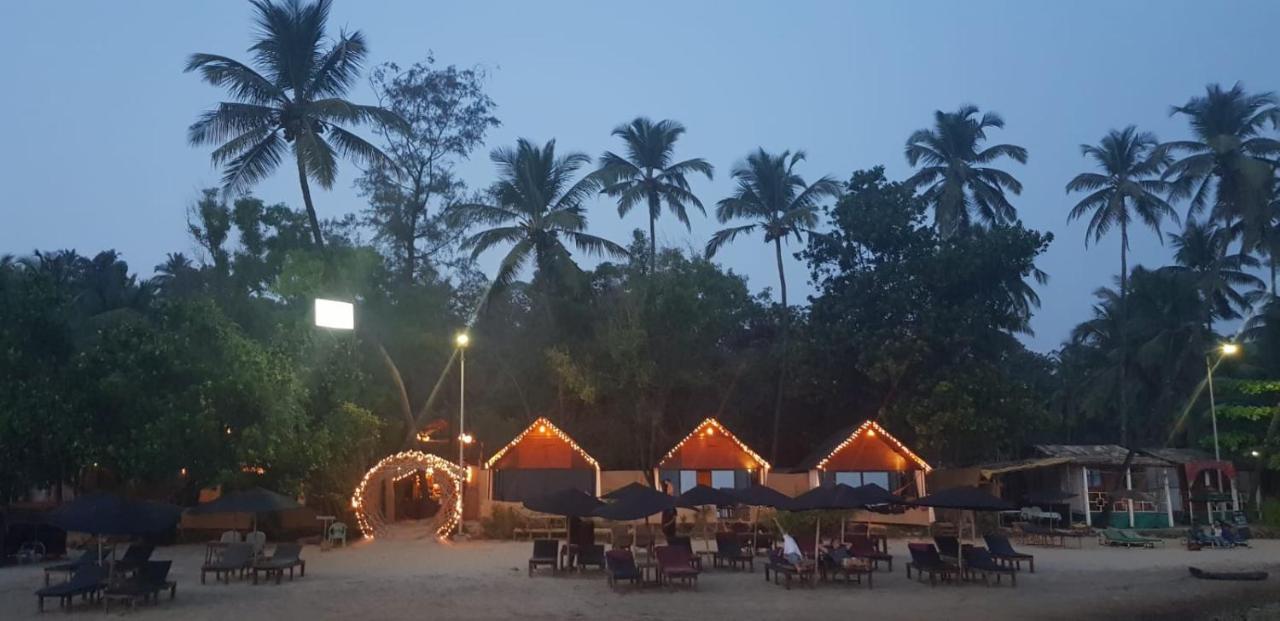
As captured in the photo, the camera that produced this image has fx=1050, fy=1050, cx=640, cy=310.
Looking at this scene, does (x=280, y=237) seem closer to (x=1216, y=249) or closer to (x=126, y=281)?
(x=126, y=281)

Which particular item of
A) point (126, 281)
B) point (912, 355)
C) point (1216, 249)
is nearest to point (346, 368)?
point (126, 281)

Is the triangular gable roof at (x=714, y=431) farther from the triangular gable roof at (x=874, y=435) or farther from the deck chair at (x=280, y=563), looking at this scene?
the deck chair at (x=280, y=563)

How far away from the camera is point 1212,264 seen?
45750mm

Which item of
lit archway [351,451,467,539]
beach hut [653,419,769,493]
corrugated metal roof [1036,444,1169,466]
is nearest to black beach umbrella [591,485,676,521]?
lit archway [351,451,467,539]

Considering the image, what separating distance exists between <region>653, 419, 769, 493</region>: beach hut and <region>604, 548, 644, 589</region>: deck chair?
55.0ft

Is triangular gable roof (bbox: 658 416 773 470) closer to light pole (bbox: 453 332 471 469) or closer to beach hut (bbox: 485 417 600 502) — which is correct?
beach hut (bbox: 485 417 600 502)

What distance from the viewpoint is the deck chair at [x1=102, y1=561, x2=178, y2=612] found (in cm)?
1620

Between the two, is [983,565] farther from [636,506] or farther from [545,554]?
[545,554]

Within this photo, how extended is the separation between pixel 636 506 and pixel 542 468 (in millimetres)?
14985

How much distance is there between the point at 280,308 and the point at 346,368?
398 centimetres

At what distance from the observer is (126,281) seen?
140 feet

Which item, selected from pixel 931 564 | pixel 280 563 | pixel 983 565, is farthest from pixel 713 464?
pixel 280 563

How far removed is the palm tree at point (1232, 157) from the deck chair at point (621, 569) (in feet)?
111

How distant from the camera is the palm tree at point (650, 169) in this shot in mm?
41406
